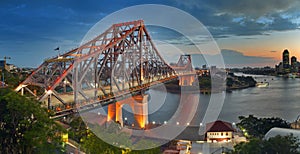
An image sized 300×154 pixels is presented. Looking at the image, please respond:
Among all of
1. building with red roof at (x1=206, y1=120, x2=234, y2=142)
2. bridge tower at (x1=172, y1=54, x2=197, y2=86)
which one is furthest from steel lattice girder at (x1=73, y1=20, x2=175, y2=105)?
bridge tower at (x1=172, y1=54, x2=197, y2=86)

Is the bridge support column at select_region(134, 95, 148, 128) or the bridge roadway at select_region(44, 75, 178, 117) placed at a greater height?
the bridge roadway at select_region(44, 75, 178, 117)

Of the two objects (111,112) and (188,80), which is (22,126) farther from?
(188,80)

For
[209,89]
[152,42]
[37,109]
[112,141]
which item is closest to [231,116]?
[152,42]

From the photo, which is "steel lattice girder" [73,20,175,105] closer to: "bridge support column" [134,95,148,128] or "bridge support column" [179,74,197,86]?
"bridge support column" [134,95,148,128]

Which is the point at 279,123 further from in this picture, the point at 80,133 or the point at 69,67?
the point at 69,67

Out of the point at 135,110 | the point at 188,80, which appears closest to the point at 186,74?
the point at 188,80
